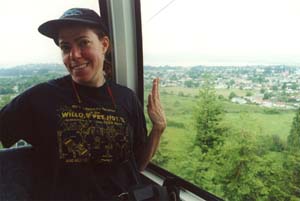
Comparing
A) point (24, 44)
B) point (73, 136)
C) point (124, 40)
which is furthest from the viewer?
point (124, 40)

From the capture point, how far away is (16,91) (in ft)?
5.45

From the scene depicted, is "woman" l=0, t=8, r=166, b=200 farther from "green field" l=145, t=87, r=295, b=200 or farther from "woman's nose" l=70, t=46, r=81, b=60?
"green field" l=145, t=87, r=295, b=200

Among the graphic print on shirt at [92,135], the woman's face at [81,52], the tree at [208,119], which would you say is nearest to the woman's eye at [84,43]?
the woman's face at [81,52]

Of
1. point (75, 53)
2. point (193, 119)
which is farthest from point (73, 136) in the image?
point (193, 119)

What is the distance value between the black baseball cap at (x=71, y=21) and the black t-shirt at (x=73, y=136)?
26cm

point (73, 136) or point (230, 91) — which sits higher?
point (230, 91)

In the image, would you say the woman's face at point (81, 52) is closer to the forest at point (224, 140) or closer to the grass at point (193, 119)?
the forest at point (224, 140)

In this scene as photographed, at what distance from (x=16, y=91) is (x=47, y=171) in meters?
0.57

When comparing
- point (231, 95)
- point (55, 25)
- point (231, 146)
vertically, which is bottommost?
point (231, 146)

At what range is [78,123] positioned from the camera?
4.62 feet

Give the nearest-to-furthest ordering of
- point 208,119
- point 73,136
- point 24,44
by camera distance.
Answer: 1. point 73,136
2. point 208,119
3. point 24,44

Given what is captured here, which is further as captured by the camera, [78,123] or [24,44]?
[24,44]

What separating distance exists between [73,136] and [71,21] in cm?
58

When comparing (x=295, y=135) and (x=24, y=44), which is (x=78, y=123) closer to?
(x=24, y=44)
